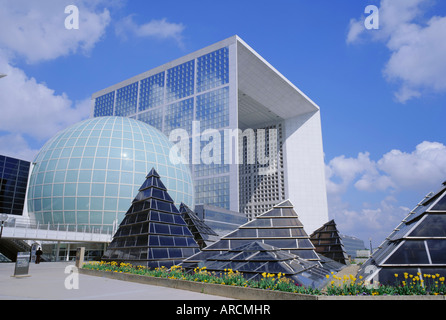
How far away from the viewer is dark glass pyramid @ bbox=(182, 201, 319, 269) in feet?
65.3

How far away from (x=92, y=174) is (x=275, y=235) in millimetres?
23991

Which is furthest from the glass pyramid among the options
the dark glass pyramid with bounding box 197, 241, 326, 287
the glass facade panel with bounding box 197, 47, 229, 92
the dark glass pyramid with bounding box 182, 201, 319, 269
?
the glass facade panel with bounding box 197, 47, 229, 92

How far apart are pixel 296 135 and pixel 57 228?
7991 cm

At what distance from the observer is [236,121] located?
226 ft

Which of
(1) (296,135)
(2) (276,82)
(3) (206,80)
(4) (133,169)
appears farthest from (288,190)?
(4) (133,169)

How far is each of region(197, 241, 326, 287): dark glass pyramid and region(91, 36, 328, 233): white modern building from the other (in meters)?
51.4

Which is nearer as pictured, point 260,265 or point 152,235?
point 260,265

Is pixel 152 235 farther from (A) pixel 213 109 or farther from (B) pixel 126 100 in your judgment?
(B) pixel 126 100

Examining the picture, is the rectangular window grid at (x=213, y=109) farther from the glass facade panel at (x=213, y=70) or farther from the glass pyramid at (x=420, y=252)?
the glass pyramid at (x=420, y=252)

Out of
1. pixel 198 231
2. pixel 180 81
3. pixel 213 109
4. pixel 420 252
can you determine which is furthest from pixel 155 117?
pixel 420 252

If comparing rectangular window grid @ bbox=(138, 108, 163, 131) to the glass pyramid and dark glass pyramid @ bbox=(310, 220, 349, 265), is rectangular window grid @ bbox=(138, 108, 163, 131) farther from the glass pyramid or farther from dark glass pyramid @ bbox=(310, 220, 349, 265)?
the glass pyramid

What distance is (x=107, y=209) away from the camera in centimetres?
3603
